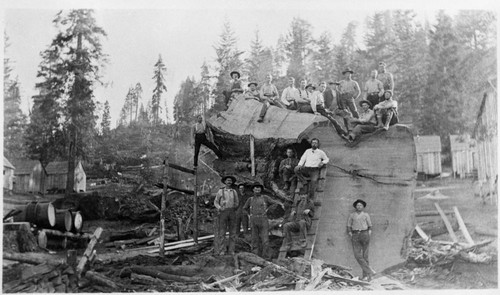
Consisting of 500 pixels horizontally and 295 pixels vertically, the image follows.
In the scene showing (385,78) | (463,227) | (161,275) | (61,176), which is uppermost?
(385,78)

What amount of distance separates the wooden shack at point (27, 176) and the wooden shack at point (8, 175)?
0.05 meters

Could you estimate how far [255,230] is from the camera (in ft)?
35.5

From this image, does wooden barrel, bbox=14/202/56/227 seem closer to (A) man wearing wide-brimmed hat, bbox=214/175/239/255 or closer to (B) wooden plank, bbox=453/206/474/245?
(A) man wearing wide-brimmed hat, bbox=214/175/239/255

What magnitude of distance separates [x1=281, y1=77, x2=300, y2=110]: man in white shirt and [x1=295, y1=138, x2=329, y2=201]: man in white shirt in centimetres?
91

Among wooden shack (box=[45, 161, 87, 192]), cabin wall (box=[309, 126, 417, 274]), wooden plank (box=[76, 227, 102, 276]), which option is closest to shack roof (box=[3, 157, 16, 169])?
wooden shack (box=[45, 161, 87, 192])

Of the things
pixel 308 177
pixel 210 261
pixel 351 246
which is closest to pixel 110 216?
pixel 210 261

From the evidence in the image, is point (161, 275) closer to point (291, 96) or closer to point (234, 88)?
point (234, 88)

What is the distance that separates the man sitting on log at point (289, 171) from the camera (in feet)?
35.9

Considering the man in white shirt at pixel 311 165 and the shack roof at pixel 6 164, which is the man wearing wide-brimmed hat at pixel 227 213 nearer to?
the man in white shirt at pixel 311 165

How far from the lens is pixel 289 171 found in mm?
10961

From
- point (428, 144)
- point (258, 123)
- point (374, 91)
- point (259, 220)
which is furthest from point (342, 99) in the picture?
point (259, 220)

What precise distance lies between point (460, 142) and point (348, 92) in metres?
2.35

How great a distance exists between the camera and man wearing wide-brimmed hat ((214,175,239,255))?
10867 mm

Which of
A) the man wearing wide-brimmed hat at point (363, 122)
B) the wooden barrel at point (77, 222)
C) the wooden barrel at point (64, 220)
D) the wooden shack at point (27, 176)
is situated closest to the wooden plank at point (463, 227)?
the man wearing wide-brimmed hat at point (363, 122)
